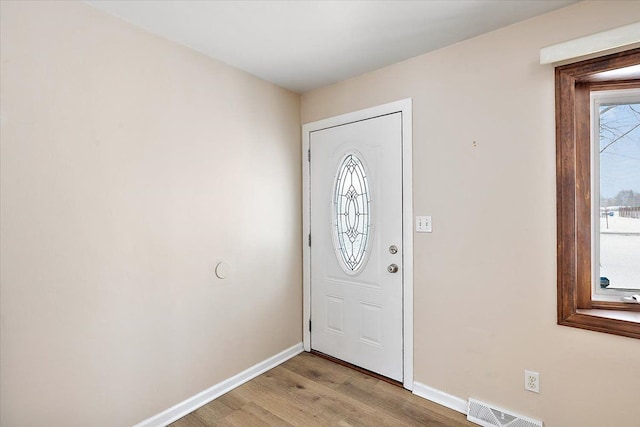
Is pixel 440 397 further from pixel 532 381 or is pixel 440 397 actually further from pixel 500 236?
pixel 500 236

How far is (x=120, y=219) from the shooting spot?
6.12ft

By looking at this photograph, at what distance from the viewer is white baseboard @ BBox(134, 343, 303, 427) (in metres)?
2.02

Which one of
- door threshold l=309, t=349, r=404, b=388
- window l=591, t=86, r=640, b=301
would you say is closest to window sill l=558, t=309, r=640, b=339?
window l=591, t=86, r=640, b=301

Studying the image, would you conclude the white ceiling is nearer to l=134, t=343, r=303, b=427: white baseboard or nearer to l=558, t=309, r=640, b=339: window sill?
l=558, t=309, r=640, b=339: window sill

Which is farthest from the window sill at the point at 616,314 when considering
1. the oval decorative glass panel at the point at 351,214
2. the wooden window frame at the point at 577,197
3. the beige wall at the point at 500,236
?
the oval decorative glass panel at the point at 351,214

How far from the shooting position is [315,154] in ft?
9.66

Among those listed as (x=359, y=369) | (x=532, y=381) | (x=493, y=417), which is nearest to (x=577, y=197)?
(x=532, y=381)

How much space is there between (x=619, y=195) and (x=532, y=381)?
1.17 meters

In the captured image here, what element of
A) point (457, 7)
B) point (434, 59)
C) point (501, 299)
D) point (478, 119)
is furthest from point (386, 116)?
point (501, 299)

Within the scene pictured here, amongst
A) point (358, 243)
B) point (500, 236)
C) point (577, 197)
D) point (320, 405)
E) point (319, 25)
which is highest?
point (319, 25)

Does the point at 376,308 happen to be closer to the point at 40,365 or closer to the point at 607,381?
the point at 607,381

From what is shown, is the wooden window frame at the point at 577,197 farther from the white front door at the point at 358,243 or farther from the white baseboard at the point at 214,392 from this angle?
the white baseboard at the point at 214,392

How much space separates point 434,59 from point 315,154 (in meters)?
1.20

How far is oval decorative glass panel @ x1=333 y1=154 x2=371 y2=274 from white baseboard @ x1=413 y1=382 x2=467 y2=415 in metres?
0.94
